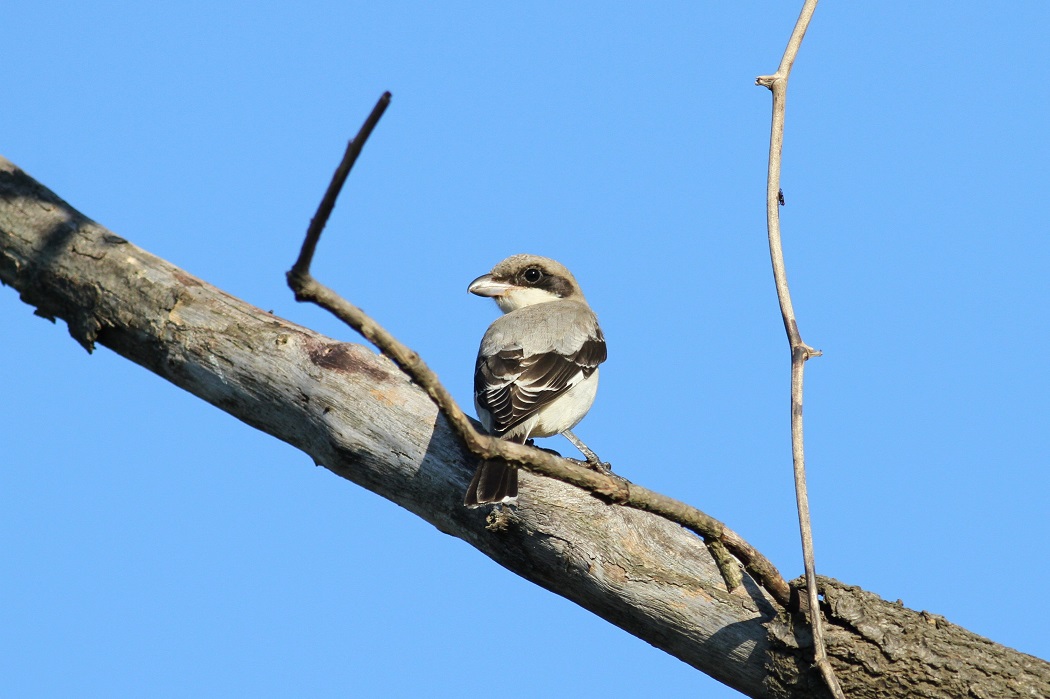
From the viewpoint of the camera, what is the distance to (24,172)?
5.66 m

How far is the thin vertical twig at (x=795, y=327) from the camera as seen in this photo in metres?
3.94

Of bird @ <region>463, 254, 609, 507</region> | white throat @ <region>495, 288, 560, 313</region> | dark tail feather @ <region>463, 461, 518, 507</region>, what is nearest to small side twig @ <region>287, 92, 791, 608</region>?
dark tail feather @ <region>463, 461, 518, 507</region>

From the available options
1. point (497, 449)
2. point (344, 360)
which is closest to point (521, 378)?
point (344, 360)

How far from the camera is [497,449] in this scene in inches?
139

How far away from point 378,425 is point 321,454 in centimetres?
37

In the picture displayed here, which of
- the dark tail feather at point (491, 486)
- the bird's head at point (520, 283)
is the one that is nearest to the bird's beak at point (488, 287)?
the bird's head at point (520, 283)

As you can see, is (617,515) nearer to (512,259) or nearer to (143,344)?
(143,344)

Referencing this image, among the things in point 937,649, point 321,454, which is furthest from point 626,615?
point 321,454

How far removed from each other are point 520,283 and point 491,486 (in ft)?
12.3

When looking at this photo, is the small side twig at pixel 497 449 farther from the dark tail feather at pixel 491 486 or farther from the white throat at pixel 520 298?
the white throat at pixel 520 298

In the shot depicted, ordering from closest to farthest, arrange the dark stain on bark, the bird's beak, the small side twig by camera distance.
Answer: the small side twig < the dark stain on bark < the bird's beak

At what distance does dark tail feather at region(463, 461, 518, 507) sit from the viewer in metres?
4.35

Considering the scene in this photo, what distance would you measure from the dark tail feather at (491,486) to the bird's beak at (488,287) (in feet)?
11.6

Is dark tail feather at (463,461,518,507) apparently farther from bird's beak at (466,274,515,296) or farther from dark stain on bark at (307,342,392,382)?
bird's beak at (466,274,515,296)
